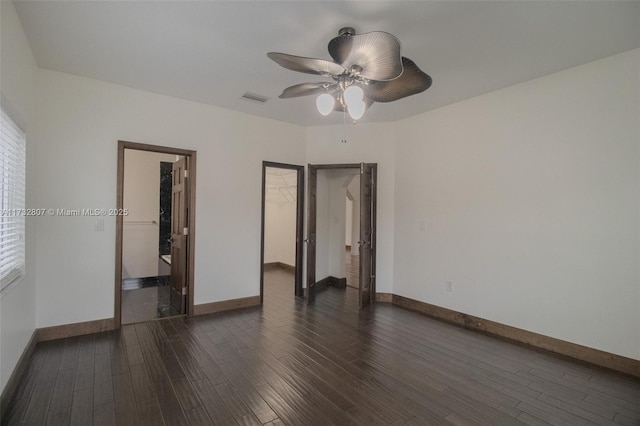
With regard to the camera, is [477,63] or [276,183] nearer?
[477,63]

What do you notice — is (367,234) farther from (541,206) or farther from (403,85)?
(403,85)

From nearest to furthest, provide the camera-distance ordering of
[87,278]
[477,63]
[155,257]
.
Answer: [477,63] → [87,278] → [155,257]

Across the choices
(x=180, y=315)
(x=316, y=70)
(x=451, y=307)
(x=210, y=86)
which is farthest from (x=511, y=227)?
(x=180, y=315)

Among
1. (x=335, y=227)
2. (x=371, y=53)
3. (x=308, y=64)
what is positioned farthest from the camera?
(x=335, y=227)

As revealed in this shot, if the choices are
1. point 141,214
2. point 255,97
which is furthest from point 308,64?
point 141,214

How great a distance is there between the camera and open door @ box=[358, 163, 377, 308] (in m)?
4.47

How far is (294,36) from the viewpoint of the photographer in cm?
249

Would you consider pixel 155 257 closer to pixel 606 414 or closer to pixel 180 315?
pixel 180 315

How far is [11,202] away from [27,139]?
678 mm

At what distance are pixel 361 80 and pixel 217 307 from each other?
11.2 ft

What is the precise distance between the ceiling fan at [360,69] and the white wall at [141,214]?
4731 mm

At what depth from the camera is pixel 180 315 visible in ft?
13.1

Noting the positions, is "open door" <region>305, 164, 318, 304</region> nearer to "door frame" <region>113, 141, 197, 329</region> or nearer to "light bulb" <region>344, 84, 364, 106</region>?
"door frame" <region>113, 141, 197, 329</region>

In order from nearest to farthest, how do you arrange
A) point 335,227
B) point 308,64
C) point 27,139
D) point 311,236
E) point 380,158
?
point 308,64
point 27,139
point 380,158
point 311,236
point 335,227
